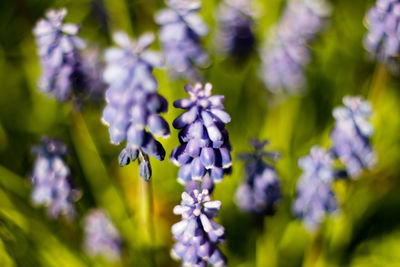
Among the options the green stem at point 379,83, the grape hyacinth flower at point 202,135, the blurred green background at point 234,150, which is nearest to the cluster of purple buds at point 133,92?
the grape hyacinth flower at point 202,135

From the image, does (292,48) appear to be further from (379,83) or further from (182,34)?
(182,34)

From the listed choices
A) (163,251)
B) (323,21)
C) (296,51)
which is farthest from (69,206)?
(323,21)

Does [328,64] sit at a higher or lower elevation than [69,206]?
higher

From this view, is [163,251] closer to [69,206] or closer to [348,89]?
[69,206]

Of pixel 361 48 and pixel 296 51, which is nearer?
pixel 296 51

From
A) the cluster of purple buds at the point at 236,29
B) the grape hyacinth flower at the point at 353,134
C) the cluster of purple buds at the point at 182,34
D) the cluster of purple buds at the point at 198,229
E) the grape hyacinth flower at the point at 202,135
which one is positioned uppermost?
the cluster of purple buds at the point at 236,29

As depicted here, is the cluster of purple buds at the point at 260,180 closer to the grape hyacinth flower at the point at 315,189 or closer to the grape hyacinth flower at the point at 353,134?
the grape hyacinth flower at the point at 315,189

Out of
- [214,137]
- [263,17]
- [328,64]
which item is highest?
[263,17]

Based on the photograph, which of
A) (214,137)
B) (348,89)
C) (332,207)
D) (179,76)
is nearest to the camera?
(214,137)
